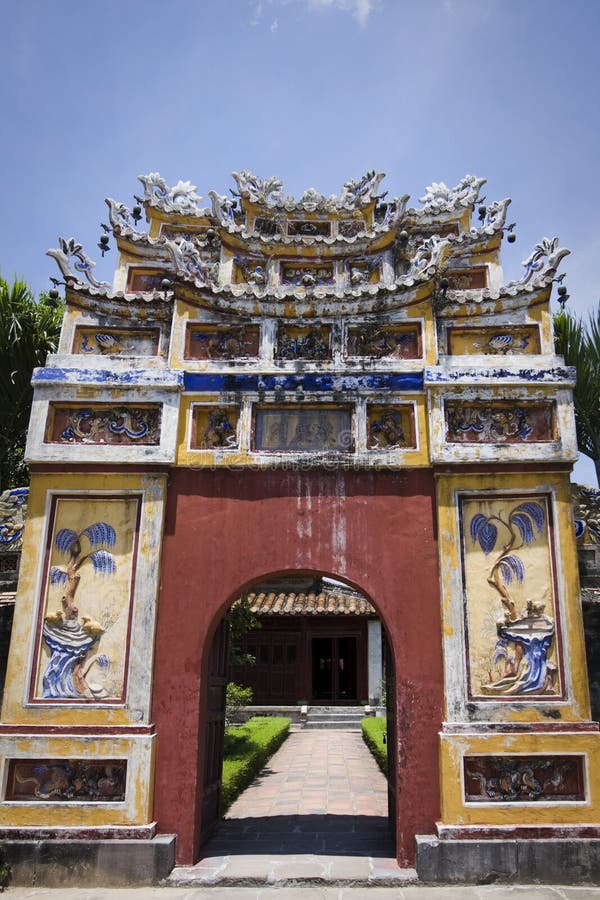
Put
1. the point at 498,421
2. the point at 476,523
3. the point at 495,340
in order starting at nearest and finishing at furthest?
the point at 476,523 → the point at 498,421 → the point at 495,340

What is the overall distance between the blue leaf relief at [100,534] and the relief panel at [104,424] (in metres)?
0.87

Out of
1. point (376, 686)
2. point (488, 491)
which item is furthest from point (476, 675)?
point (376, 686)

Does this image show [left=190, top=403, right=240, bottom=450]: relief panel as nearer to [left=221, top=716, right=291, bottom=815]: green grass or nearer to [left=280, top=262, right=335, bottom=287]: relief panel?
[left=280, top=262, right=335, bottom=287]: relief panel

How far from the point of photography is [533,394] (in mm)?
7188

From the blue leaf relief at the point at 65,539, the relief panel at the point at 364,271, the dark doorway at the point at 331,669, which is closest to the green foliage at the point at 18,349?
the relief panel at the point at 364,271

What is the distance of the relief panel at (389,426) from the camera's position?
287 inches

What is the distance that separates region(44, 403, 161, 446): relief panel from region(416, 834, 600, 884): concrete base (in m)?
4.59

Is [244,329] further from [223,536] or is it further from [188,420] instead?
[223,536]

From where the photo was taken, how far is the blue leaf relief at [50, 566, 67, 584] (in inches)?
269

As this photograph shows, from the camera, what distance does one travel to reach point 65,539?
6.95 meters

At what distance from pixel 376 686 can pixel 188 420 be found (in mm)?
18287

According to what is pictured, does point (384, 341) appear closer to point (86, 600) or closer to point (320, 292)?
point (320, 292)

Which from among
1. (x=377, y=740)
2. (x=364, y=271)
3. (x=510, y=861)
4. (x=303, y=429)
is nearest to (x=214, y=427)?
(x=303, y=429)

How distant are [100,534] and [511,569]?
402 cm
